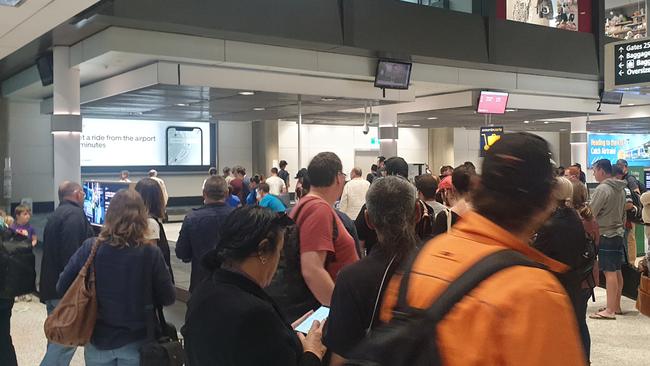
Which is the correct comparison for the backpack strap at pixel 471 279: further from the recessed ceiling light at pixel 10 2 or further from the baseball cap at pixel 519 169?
the recessed ceiling light at pixel 10 2

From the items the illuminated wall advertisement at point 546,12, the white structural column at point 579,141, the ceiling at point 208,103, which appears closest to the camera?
the ceiling at point 208,103

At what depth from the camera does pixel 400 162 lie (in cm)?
601

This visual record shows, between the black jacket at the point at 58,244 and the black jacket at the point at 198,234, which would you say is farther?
the black jacket at the point at 58,244

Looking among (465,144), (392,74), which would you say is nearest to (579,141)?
(465,144)

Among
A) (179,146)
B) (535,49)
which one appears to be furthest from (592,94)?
(179,146)

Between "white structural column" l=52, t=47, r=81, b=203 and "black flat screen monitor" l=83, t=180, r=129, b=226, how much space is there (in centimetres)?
318

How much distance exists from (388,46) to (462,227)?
9.23 m

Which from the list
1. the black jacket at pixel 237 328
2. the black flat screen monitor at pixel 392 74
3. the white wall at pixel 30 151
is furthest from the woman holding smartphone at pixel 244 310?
the white wall at pixel 30 151

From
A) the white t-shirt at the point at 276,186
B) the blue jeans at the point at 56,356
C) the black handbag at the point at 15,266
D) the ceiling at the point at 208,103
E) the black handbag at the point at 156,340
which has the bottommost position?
the blue jeans at the point at 56,356

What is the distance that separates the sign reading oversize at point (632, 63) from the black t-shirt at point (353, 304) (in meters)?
7.57

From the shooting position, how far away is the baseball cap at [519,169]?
1.30 m

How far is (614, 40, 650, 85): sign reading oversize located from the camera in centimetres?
845

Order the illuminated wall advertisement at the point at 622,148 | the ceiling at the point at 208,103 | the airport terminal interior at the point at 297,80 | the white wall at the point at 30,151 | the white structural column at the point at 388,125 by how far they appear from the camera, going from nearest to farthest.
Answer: the airport terminal interior at the point at 297,80 → the ceiling at the point at 208,103 → the white structural column at the point at 388,125 → the white wall at the point at 30,151 → the illuminated wall advertisement at the point at 622,148

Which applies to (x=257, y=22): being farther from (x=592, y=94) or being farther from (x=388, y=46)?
(x=592, y=94)
